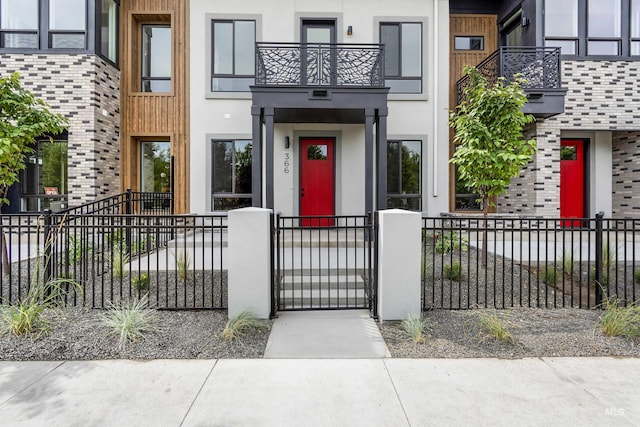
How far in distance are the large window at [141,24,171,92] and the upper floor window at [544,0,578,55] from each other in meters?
11.3

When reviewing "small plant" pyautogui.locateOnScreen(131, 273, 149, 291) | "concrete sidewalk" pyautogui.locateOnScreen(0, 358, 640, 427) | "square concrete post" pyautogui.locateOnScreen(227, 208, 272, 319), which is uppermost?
"square concrete post" pyautogui.locateOnScreen(227, 208, 272, 319)

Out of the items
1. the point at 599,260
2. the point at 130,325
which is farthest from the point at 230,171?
the point at 599,260

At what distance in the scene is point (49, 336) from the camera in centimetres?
378

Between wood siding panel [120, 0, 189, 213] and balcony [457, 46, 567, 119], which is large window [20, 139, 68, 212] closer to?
wood siding panel [120, 0, 189, 213]

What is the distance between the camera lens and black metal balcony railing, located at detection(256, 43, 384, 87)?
26.3 feet

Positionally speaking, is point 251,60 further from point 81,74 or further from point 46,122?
point 46,122

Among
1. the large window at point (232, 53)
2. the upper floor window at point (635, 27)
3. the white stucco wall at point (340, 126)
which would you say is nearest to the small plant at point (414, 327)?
the white stucco wall at point (340, 126)

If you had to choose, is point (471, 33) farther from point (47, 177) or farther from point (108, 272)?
point (47, 177)

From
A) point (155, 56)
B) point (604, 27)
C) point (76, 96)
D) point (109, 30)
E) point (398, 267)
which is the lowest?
point (398, 267)

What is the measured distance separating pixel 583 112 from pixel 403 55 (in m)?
5.48

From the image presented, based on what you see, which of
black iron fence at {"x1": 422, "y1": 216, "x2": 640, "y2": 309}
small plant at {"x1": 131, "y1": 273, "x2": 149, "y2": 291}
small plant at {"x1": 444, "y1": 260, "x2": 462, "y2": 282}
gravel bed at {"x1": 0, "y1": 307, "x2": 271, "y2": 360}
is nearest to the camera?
gravel bed at {"x1": 0, "y1": 307, "x2": 271, "y2": 360}

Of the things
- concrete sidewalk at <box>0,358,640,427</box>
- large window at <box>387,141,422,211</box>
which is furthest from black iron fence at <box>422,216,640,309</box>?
large window at <box>387,141,422,211</box>

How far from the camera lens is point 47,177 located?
29.9 ft

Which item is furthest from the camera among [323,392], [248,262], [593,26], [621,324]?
[593,26]
